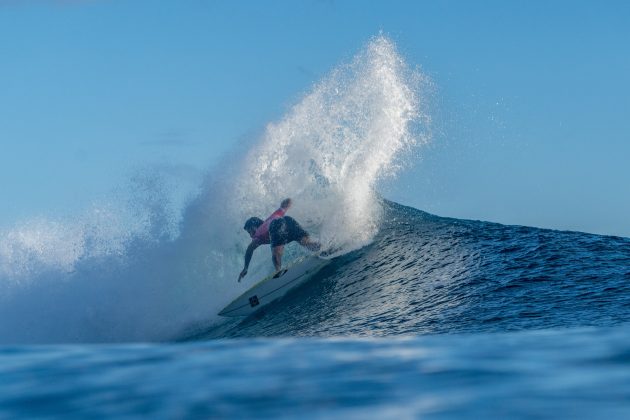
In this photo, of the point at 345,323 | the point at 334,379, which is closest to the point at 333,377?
the point at 334,379

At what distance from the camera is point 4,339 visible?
1847 cm

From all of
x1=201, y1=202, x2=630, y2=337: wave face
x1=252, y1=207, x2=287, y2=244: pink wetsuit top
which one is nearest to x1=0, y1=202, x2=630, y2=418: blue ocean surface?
x1=201, y1=202, x2=630, y2=337: wave face

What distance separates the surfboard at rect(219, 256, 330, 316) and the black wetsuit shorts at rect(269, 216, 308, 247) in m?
0.58

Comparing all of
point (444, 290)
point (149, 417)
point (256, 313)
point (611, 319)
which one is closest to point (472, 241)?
point (444, 290)

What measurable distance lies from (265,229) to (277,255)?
871 mm

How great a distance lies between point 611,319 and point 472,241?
5.74m

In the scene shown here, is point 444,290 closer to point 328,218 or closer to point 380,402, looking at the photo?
point 328,218

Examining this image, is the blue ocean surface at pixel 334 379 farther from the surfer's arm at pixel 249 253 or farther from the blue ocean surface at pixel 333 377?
the surfer's arm at pixel 249 253

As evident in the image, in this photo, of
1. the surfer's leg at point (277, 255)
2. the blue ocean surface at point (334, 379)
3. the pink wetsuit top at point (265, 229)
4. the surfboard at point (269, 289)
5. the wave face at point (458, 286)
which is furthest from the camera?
the pink wetsuit top at point (265, 229)

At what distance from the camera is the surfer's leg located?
14.9 meters

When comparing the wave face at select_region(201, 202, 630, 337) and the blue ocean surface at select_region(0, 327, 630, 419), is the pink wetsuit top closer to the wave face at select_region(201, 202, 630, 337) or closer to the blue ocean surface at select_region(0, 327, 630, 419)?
the wave face at select_region(201, 202, 630, 337)

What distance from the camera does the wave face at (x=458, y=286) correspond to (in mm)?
10523

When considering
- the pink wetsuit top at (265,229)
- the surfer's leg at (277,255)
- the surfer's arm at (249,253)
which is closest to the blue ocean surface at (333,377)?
the surfer's leg at (277,255)

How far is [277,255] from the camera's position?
594 inches
